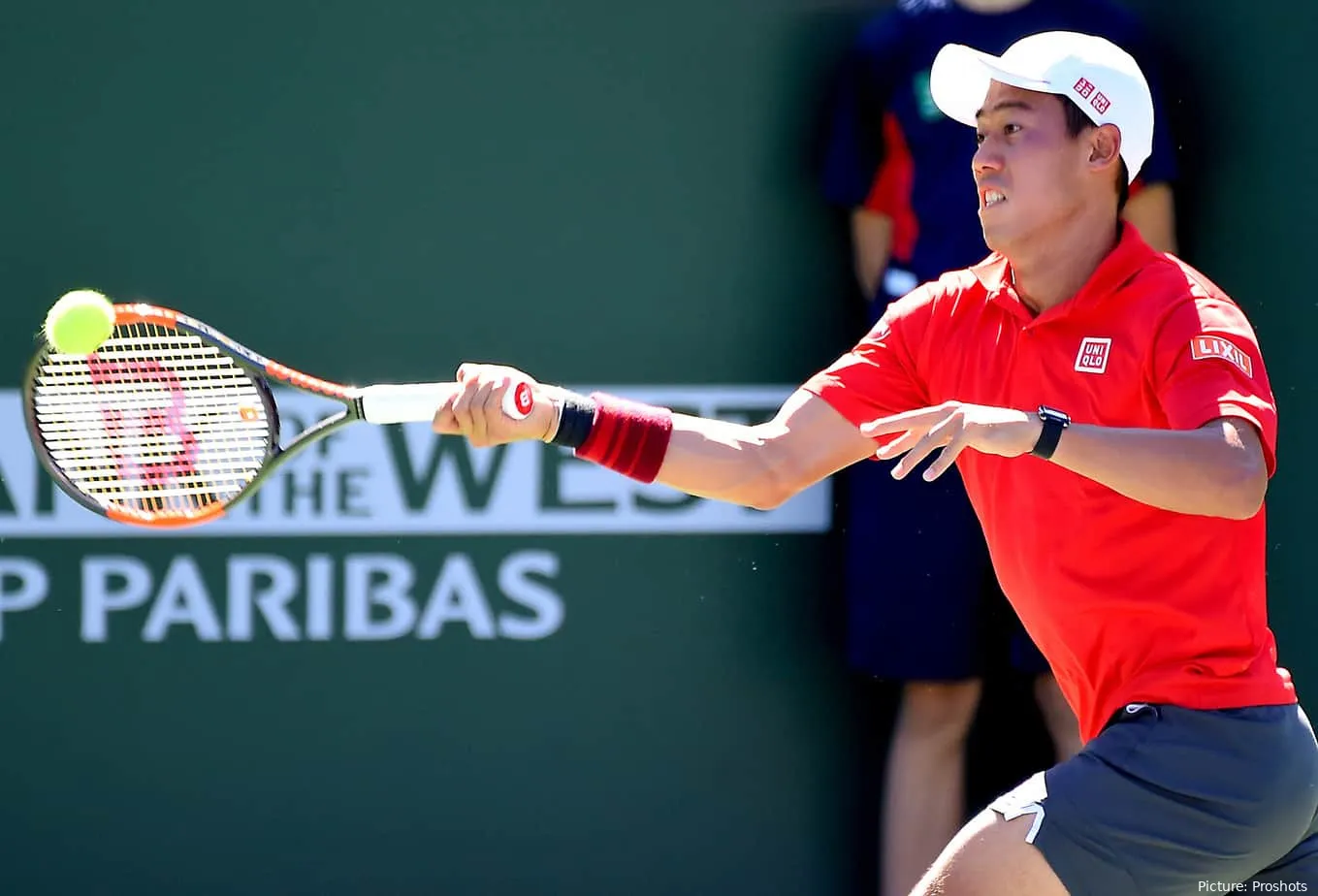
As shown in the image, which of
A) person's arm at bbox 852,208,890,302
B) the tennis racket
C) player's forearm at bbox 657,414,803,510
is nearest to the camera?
player's forearm at bbox 657,414,803,510

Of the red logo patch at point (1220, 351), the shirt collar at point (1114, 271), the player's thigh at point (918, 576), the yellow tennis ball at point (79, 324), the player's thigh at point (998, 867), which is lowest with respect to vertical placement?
the player's thigh at point (998, 867)

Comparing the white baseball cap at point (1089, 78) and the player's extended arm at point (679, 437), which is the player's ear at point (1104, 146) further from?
the player's extended arm at point (679, 437)

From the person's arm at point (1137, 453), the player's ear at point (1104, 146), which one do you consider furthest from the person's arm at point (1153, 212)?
the person's arm at point (1137, 453)

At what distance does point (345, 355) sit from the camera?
4.16 m

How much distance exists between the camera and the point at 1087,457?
263cm

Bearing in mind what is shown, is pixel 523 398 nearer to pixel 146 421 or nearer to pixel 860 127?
pixel 146 421

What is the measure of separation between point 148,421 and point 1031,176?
1.50 metres

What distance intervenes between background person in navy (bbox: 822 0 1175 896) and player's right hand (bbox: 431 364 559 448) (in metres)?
1.22

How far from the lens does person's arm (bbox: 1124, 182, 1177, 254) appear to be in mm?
4105

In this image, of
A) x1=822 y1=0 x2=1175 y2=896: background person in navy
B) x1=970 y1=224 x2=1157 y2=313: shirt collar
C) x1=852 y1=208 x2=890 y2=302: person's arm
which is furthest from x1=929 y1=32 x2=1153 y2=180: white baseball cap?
x1=852 y1=208 x2=890 y2=302: person's arm

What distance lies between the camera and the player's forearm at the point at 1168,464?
8.63 feet

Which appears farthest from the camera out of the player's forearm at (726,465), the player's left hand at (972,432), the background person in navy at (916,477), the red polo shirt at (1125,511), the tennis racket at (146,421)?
the background person in navy at (916,477)

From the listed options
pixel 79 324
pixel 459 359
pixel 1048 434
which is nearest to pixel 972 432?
pixel 1048 434

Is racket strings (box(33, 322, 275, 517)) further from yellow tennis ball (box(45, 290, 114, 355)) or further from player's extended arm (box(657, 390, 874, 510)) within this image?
player's extended arm (box(657, 390, 874, 510))
